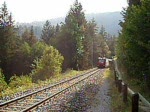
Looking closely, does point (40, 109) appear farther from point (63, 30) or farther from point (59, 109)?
point (63, 30)

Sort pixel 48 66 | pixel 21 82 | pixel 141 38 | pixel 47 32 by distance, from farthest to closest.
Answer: pixel 47 32, pixel 48 66, pixel 21 82, pixel 141 38

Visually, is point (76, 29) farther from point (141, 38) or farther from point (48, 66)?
point (141, 38)

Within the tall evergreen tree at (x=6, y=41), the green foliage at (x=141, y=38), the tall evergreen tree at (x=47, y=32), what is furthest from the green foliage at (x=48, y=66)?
the tall evergreen tree at (x=47, y=32)

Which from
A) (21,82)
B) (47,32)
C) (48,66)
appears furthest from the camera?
(47,32)

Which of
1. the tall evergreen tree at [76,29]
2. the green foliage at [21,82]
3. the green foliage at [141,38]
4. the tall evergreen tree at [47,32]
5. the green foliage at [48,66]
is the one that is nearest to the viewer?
the green foliage at [141,38]

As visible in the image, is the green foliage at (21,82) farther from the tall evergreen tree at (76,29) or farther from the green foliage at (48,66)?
the tall evergreen tree at (76,29)

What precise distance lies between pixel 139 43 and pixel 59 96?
19.9ft

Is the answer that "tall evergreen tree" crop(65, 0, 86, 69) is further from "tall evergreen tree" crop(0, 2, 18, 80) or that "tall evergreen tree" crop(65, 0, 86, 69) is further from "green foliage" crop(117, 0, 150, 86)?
"green foliage" crop(117, 0, 150, 86)

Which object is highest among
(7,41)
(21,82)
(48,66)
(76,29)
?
(76,29)

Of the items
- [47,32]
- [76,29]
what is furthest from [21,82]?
[47,32]

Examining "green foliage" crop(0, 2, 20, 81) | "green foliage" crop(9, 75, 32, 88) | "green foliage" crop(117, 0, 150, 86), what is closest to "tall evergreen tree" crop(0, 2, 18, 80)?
Answer: "green foliage" crop(0, 2, 20, 81)

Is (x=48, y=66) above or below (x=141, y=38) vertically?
below

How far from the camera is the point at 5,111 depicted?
13477 millimetres

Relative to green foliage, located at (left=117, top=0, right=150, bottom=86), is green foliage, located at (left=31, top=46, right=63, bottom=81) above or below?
below
